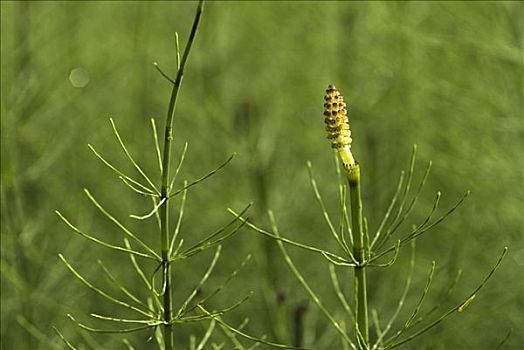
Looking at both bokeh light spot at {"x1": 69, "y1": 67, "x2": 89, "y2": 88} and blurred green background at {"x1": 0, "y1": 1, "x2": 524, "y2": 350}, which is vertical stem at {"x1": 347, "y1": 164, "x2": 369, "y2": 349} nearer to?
blurred green background at {"x1": 0, "y1": 1, "x2": 524, "y2": 350}

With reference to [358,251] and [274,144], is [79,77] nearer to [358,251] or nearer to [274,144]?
[274,144]

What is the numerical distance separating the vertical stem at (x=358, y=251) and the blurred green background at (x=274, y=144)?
0.53m

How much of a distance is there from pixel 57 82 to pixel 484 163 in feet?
2.57

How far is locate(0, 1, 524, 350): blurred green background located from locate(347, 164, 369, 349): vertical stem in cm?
53

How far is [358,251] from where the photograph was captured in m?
0.68

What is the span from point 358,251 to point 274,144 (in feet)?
3.39

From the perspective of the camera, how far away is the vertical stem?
2.14 ft

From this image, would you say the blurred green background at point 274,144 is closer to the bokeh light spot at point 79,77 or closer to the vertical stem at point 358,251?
the bokeh light spot at point 79,77

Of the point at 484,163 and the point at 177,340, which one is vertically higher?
the point at 484,163

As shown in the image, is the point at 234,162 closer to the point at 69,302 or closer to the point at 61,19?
the point at 69,302

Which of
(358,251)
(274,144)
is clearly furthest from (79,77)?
(358,251)

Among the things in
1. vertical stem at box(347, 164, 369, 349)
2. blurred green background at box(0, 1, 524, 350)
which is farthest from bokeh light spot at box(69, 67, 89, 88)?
vertical stem at box(347, 164, 369, 349)

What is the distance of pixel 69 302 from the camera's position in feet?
4.72

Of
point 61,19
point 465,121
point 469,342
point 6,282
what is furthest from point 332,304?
point 61,19
